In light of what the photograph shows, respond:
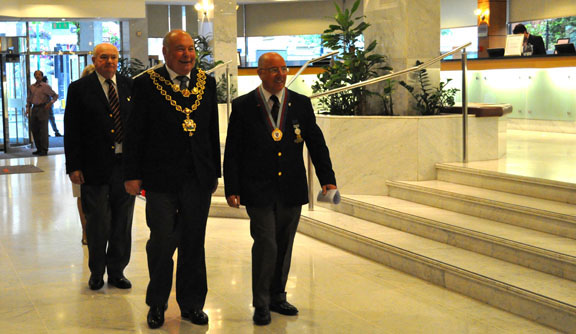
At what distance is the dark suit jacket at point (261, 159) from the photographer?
4262 mm

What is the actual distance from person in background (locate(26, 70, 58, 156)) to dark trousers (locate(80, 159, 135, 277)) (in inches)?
418

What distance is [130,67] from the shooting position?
1730 cm

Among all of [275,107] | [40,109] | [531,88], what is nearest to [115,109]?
[275,107]

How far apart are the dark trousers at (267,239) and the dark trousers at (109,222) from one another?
1.22 meters

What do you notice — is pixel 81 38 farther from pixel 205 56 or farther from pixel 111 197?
pixel 111 197

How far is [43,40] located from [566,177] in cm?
1455

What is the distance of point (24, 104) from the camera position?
16656 millimetres

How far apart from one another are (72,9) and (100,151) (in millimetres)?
12596

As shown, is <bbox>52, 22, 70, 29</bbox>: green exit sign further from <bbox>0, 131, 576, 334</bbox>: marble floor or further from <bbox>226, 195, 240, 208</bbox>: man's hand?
<bbox>226, 195, 240, 208</bbox>: man's hand

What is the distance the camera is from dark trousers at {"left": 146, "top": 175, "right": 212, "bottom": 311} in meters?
4.16

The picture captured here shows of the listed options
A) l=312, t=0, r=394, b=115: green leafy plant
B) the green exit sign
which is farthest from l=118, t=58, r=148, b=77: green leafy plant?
l=312, t=0, r=394, b=115: green leafy plant

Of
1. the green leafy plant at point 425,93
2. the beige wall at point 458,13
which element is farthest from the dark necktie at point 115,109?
the beige wall at point 458,13

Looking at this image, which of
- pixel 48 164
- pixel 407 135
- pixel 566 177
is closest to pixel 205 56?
pixel 48 164

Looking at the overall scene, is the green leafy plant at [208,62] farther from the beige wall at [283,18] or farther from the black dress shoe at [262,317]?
the beige wall at [283,18]
